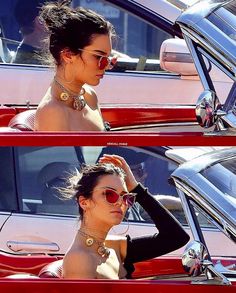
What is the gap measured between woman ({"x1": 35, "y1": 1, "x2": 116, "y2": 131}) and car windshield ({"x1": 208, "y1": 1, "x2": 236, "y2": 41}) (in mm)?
613

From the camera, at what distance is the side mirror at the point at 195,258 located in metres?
3.19

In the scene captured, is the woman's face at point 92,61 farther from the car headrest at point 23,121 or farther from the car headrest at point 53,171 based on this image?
the car headrest at point 53,171

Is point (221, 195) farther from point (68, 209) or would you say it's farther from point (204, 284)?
point (68, 209)

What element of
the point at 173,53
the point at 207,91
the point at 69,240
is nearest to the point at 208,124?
the point at 207,91

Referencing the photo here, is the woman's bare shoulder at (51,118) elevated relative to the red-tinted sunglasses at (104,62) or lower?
lower

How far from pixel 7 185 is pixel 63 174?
0.25 m

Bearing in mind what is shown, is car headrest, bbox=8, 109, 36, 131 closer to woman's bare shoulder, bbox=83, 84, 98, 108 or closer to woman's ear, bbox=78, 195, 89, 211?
woman's bare shoulder, bbox=83, 84, 98, 108

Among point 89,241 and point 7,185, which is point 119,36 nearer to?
point 7,185

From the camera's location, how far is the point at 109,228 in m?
3.78

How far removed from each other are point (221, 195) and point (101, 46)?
4.03ft

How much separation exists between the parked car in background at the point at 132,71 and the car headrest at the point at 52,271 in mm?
2336

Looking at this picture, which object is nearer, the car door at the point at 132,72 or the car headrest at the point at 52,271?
the car headrest at the point at 52,271

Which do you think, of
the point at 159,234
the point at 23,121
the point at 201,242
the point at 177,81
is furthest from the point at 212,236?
the point at 177,81

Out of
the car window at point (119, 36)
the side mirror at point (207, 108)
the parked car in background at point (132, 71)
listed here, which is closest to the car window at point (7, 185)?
the parked car in background at point (132, 71)
